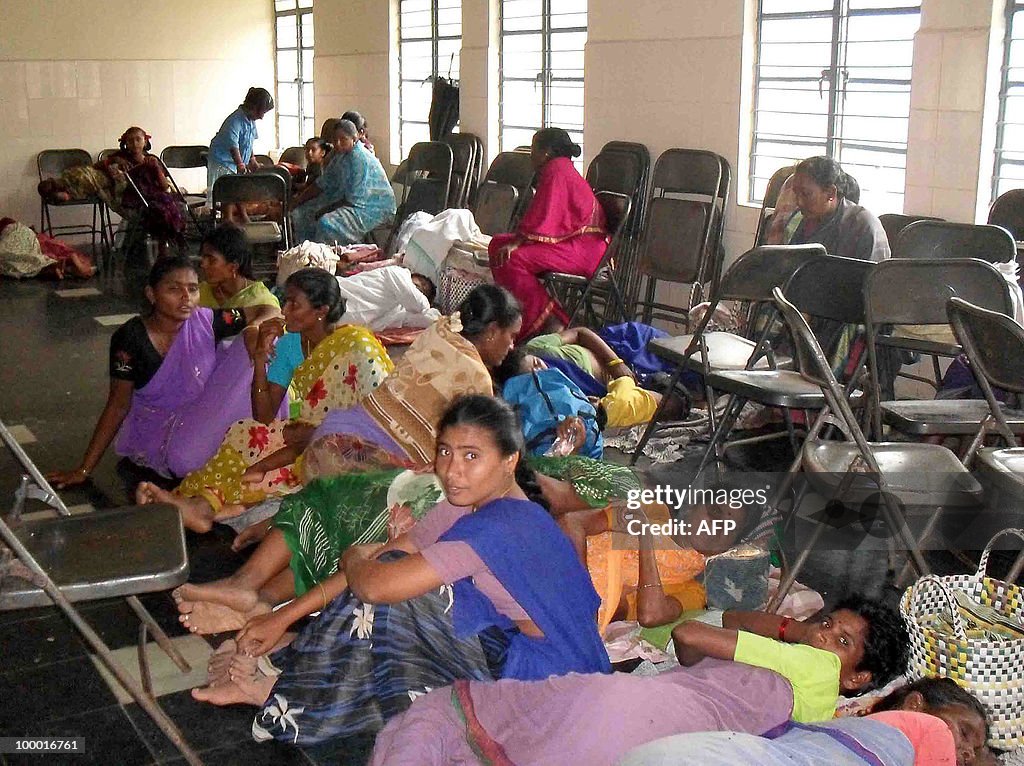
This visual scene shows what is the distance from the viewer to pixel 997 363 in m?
2.69

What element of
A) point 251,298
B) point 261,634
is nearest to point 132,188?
point 251,298

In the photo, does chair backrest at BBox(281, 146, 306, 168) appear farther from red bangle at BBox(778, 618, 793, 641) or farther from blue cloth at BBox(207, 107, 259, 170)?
red bangle at BBox(778, 618, 793, 641)

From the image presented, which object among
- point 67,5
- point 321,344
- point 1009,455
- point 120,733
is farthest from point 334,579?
point 67,5

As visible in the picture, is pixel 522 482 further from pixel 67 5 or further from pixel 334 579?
pixel 67 5

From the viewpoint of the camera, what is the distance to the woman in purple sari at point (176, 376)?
373cm

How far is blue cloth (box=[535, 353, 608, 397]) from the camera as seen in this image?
14.5ft

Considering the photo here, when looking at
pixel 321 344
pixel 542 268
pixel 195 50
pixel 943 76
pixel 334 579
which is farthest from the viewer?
pixel 195 50

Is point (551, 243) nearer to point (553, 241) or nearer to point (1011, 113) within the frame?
point (553, 241)

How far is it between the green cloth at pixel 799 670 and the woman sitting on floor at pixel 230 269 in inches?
104

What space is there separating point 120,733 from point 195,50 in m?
9.46

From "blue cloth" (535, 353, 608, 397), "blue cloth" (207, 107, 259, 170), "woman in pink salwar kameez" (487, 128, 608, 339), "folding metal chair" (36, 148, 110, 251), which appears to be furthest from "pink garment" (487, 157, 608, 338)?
"folding metal chair" (36, 148, 110, 251)

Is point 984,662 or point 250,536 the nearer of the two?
point 984,662

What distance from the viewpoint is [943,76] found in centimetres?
466

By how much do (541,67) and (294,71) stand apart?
4.54 metres
